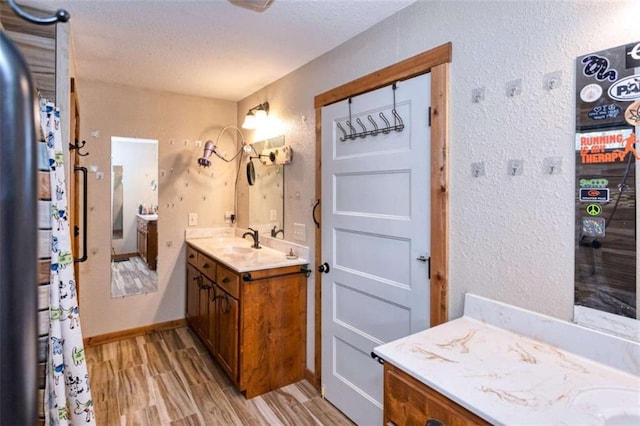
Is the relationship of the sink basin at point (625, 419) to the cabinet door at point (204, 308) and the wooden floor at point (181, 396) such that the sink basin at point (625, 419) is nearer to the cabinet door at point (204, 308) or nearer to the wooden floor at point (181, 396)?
the wooden floor at point (181, 396)

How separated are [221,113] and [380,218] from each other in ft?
8.08

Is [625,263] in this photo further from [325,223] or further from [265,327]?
[265,327]

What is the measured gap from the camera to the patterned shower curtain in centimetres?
156

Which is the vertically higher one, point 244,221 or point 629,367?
point 244,221

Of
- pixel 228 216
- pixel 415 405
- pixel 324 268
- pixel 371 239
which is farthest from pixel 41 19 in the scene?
pixel 228 216

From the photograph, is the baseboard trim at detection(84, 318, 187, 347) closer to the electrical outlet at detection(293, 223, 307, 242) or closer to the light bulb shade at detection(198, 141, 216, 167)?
the light bulb shade at detection(198, 141, 216, 167)

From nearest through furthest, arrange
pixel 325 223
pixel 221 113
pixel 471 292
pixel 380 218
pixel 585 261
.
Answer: pixel 585 261 → pixel 471 292 → pixel 380 218 → pixel 325 223 → pixel 221 113

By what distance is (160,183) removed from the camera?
3.36 m

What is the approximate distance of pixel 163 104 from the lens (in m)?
3.34

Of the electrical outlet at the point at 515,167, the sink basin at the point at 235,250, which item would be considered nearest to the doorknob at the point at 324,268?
the sink basin at the point at 235,250

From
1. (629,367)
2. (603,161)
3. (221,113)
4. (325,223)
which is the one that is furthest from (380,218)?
(221,113)

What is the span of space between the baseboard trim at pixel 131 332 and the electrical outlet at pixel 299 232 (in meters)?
1.76

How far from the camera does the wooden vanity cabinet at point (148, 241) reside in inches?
129

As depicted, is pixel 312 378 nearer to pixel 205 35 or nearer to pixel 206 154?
Answer: pixel 206 154
